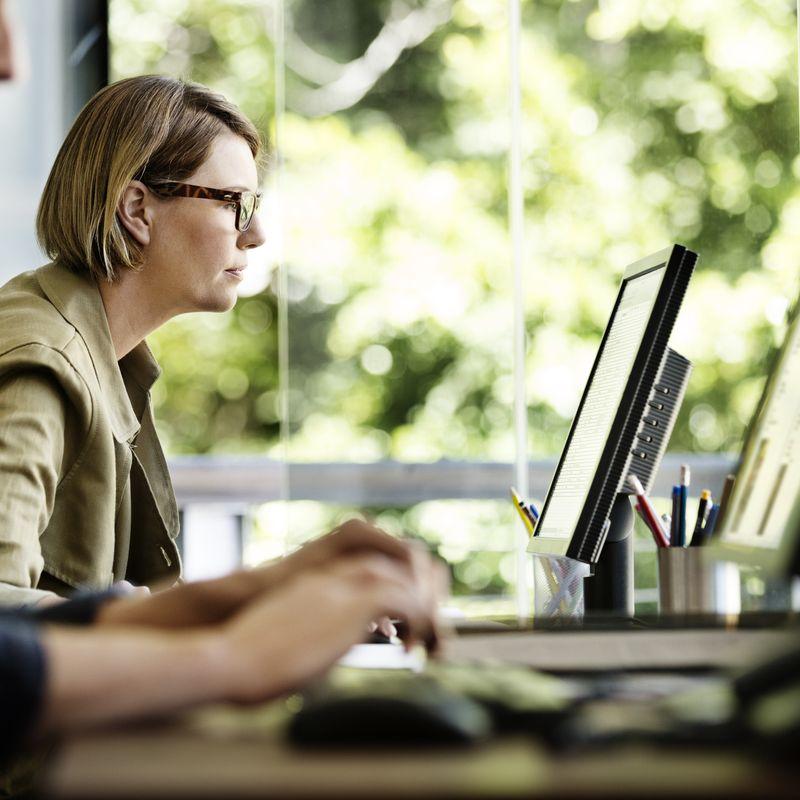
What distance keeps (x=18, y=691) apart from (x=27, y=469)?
0.68 metres

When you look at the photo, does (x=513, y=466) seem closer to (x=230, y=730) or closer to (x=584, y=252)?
(x=584, y=252)

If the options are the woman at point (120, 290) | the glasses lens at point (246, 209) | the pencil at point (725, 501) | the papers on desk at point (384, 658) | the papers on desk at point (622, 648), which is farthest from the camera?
the glasses lens at point (246, 209)

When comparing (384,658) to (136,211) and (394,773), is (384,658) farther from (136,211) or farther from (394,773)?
(136,211)

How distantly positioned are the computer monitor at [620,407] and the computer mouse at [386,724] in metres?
0.62

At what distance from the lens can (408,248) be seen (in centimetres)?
357

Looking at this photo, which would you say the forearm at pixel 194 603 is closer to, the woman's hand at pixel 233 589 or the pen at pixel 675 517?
the woman's hand at pixel 233 589

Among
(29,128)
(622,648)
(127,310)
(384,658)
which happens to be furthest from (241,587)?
(29,128)

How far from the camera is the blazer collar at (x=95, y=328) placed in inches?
55.2

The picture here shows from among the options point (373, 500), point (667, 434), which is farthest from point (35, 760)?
point (373, 500)

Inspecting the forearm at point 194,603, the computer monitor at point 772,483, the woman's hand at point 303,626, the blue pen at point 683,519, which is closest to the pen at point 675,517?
the blue pen at point 683,519

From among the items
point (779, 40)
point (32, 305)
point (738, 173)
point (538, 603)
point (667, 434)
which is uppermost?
point (779, 40)

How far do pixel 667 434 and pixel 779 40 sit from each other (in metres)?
3.13

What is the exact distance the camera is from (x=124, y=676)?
52cm

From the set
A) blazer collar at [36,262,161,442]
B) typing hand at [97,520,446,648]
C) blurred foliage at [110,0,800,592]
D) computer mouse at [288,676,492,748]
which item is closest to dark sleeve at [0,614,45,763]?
computer mouse at [288,676,492,748]
